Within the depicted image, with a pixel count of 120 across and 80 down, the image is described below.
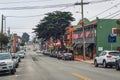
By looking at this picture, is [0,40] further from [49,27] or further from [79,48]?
[49,27]

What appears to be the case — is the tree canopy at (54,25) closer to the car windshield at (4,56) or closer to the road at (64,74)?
the road at (64,74)

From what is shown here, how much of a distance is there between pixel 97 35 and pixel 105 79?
49041mm

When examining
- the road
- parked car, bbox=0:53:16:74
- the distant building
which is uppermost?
the distant building

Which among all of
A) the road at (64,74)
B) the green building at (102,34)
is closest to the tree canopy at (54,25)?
the green building at (102,34)

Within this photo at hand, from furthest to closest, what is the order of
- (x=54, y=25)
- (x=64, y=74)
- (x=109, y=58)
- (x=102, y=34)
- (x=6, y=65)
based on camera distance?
(x=54, y=25) < (x=102, y=34) < (x=109, y=58) < (x=6, y=65) < (x=64, y=74)

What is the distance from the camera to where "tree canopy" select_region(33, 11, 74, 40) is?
362 ft

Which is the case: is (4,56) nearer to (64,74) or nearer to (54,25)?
(64,74)

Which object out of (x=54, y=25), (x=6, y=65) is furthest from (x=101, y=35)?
(x=6, y=65)

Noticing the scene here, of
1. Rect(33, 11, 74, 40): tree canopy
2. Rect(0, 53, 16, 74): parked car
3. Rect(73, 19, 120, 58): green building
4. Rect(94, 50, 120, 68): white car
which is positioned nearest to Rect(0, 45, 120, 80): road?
Rect(0, 53, 16, 74): parked car

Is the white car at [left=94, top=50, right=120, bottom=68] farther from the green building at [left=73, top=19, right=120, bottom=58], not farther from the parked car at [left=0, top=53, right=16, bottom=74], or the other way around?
the green building at [left=73, top=19, right=120, bottom=58]

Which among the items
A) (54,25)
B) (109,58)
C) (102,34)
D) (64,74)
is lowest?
(64,74)

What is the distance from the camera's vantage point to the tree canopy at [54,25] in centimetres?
11025

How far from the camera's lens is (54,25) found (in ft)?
363

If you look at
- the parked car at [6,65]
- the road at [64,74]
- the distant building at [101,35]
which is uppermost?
the distant building at [101,35]
